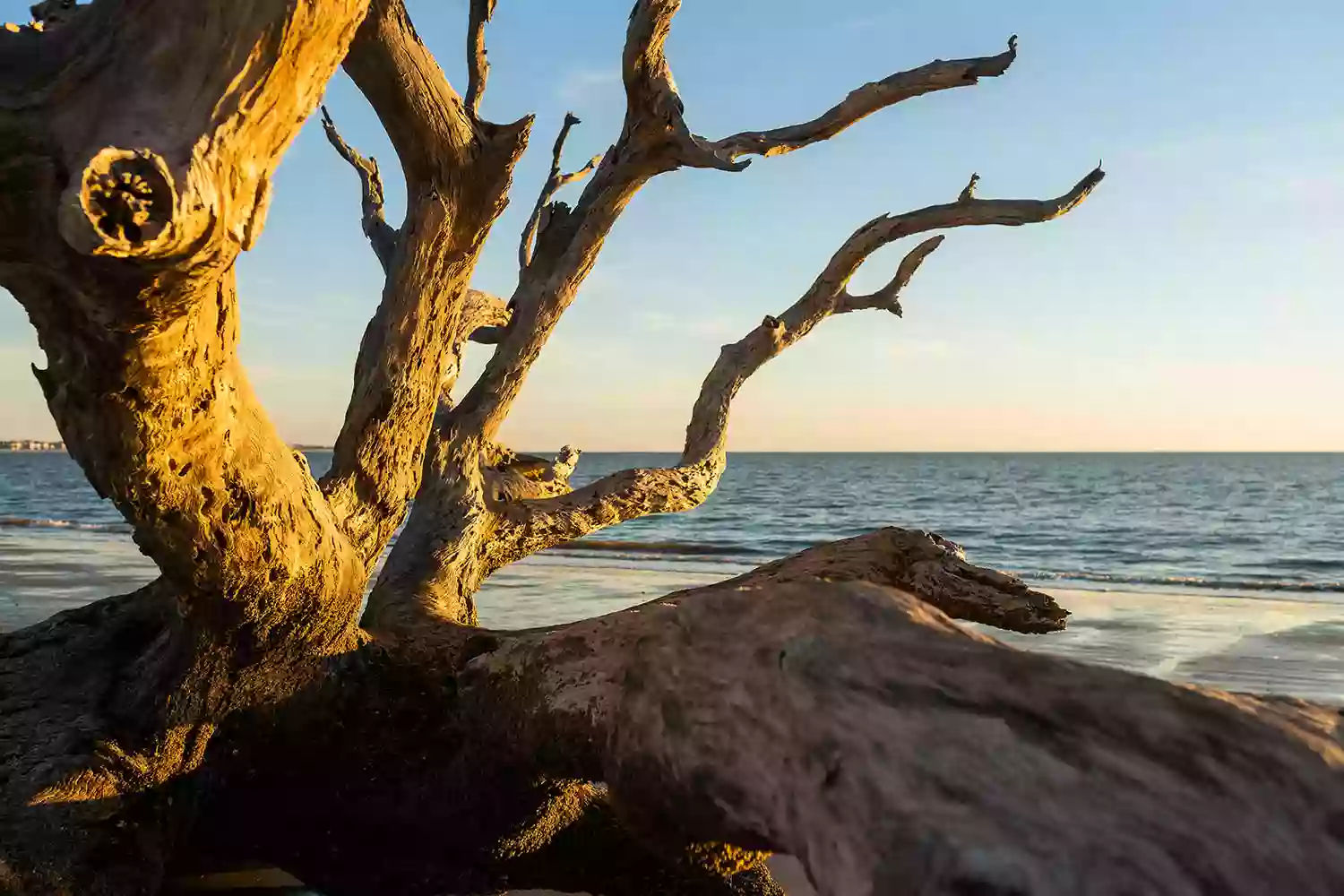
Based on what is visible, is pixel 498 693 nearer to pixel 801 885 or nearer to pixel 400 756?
pixel 400 756

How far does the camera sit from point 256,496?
106 inches

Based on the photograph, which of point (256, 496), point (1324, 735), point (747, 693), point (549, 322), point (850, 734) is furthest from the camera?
point (549, 322)

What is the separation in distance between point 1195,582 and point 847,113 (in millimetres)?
14099

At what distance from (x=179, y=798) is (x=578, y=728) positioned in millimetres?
1320

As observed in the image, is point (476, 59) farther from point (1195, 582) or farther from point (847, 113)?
point (1195, 582)

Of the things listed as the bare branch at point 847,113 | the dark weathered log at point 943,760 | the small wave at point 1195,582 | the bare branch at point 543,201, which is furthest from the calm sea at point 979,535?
the dark weathered log at point 943,760

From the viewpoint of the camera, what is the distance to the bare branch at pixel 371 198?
527 cm

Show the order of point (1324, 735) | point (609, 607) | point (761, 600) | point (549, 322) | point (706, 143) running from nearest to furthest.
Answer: point (1324, 735), point (761, 600), point (706, 143), point (549, 322), point (609, 607)

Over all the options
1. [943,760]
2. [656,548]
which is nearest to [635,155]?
[943,760]

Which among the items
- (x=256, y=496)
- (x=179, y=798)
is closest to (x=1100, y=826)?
(x=256, y=496)

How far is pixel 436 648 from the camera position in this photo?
136 inches

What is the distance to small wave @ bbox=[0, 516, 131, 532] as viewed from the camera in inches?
909

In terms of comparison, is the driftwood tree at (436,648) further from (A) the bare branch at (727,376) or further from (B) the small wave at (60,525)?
(B) the small wave at (60,525)

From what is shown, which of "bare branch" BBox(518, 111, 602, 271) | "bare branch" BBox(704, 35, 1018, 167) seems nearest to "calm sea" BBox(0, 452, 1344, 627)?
"bare branch" BBox(518, 111, 602, 271)
